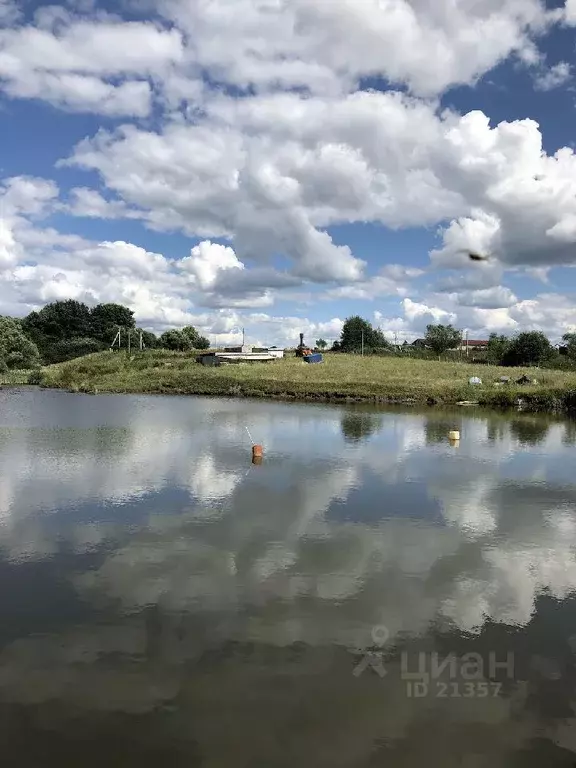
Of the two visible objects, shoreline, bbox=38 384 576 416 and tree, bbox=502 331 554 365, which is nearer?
shoreline, bbox=38 384 576 416

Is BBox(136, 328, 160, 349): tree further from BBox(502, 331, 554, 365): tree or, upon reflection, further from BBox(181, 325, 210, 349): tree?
BBox(502, 331, 554, 365): tree

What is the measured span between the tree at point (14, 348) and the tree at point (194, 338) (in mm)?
55377

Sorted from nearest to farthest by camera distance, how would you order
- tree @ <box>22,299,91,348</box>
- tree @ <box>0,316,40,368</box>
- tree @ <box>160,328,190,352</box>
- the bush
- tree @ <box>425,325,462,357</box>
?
the bush < tree @ <box>0,316,40,368</box> < tree @ <box>425,325,462,357</box> < tree @ <box>160,328,190,352</box> < tree @ <box>22,299,91,348</box>

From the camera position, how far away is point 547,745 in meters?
7.88

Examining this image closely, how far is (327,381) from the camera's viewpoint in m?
66.5

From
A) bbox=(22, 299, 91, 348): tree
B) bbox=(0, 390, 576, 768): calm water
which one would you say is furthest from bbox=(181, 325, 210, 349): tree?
bbox=(0, 390, 576, 768): calm water

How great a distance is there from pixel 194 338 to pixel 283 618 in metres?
146

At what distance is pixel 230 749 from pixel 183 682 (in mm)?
1613

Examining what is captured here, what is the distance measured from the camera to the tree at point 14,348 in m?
90.0

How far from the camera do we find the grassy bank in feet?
201

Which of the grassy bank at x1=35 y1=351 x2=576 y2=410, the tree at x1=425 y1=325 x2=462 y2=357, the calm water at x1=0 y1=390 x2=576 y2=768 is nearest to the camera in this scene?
the calm water at x1=0 y1=390 x2=576 y2=768
